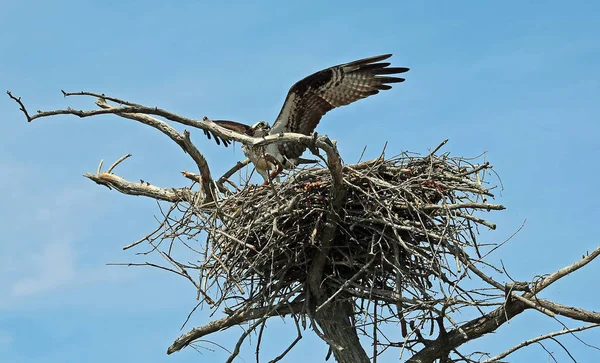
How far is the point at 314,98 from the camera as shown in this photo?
7926mm

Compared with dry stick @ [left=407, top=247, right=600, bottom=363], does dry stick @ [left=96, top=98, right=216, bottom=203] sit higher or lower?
higher

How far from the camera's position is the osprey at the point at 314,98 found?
7.69 meters

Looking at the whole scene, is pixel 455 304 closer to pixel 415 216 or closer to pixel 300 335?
pixel 415 216

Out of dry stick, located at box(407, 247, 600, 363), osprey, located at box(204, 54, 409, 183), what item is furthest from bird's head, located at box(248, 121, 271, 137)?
dry stick, located at box(407, 247, 600, 363)

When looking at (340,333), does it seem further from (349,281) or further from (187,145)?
(187,145)

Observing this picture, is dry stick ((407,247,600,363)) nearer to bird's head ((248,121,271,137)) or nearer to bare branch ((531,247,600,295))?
bare branch ((531,247,600,295))

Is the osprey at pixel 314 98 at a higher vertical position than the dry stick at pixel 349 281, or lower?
higher

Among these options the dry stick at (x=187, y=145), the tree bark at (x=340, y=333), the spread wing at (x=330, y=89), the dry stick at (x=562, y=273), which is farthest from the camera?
the spread wing at (x=330, y=89)

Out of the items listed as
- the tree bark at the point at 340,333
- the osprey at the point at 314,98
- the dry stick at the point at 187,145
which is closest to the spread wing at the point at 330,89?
the osprey at the point at 314,98

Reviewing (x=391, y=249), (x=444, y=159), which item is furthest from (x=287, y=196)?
(x=444, y=159)

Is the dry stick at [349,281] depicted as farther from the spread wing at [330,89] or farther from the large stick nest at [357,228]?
the spread wing at [330,89]

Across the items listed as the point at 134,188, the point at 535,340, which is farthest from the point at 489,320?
the point at 134,188

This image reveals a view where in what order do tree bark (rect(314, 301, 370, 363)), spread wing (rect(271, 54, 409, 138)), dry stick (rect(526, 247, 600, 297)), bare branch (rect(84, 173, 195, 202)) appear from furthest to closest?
bare branch (rect(84, 173, 195, 202))
spread wing (rect(271, 54, 409, 138))
tree bark (rect(314, 301, 370, 363))
dry stick (rect(526, 247, 600, 297))

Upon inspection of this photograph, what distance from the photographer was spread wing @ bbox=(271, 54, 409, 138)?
25.2 feet
